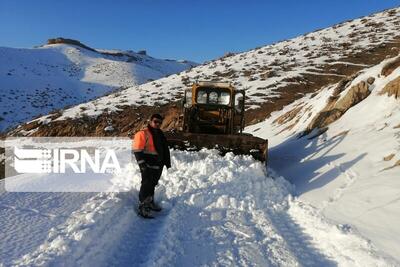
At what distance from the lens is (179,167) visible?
34.7 ft

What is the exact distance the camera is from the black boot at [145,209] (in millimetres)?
7773

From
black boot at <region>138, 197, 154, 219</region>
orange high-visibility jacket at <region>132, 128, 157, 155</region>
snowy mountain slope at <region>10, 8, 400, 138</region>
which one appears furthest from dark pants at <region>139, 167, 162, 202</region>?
snowy mountain slope at <region>10, 8, 400, 138</region>

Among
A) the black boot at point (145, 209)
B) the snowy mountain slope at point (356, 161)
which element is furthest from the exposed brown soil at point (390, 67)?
the black boot at point (145, 209)

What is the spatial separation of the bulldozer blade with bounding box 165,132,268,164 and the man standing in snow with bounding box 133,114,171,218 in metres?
3.44

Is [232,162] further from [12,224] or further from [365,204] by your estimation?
[12,224]

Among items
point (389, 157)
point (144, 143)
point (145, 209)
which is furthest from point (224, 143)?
point (145, 209)

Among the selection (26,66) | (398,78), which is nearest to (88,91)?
(26,66)

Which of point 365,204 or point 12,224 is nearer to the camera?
point 12,224

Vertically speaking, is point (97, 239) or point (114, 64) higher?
point (114, 64)

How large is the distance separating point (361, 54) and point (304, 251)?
3576cm

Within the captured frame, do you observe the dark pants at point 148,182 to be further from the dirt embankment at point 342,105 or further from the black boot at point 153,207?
the dirt embankment at point 342,105

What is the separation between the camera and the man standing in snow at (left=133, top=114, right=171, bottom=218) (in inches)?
320

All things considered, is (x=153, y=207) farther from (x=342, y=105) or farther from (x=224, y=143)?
(x=342, y=105)

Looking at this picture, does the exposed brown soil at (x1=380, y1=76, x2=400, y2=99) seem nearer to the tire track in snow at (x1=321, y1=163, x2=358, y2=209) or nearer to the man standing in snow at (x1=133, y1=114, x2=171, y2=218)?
the tire track in snow at (x1=321, y1=163, x2=358, y2=209)
